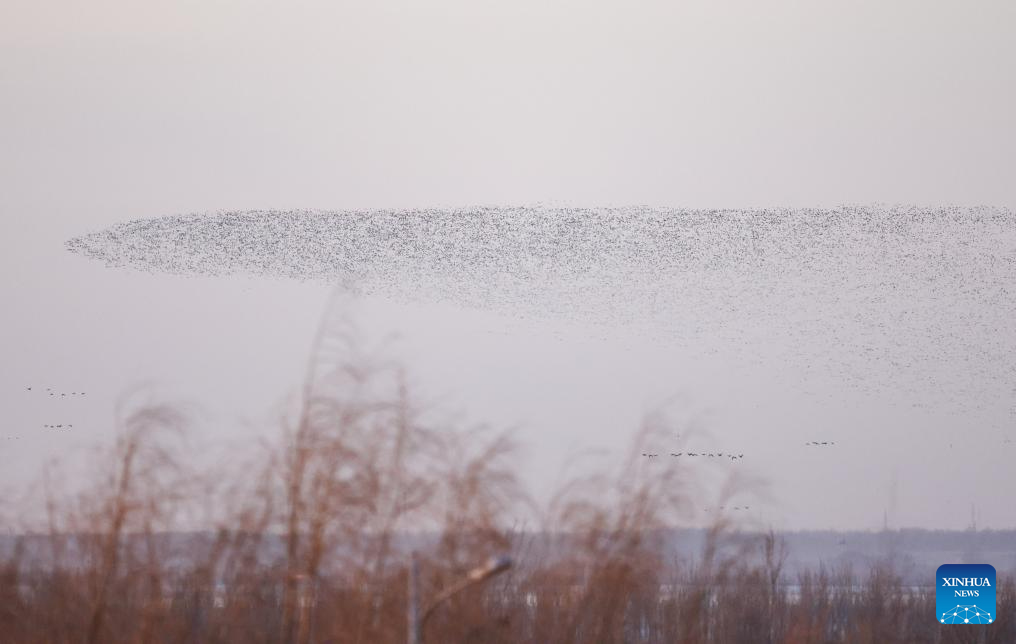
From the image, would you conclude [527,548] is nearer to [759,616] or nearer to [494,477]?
[494,477]

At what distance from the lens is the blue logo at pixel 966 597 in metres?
30.4

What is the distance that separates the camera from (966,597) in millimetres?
31281

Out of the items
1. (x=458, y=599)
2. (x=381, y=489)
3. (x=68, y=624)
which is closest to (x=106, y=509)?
(x=68, y=624)

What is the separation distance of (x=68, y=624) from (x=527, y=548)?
21.7 ft

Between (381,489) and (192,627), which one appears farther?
(192,627)

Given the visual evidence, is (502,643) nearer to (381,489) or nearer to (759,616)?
(381,489)

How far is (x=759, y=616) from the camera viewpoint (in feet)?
102

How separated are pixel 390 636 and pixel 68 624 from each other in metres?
3.66

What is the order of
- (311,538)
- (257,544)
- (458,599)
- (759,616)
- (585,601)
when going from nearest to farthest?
(311,538), (257,544), (458,599), (585,601), (759,616)

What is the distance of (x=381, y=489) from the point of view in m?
17.3

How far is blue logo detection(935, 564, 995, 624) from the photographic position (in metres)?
30.4

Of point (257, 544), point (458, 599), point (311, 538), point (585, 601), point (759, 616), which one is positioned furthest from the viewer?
point (759, 616)

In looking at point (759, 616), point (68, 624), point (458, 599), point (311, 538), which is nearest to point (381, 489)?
point (311, 538)

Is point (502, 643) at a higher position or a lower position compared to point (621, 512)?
lower
